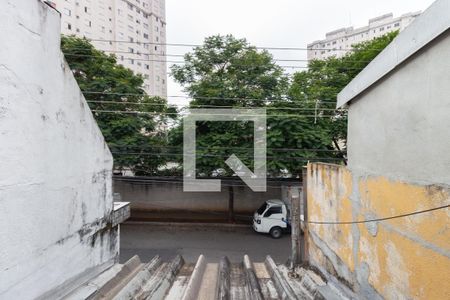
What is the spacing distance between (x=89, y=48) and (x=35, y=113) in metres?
11.2

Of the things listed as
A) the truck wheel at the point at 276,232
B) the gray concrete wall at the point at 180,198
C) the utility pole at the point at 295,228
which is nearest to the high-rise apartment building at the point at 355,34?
the gray concrete wall at the point at 180,198

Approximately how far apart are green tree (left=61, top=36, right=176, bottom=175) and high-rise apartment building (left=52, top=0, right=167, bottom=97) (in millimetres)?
15346

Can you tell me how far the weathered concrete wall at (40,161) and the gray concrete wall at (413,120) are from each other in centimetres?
231

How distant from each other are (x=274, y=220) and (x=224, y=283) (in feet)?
29.7

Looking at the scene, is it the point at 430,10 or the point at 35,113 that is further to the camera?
the point at 35,113

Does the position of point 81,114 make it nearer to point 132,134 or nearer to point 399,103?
point 399,103

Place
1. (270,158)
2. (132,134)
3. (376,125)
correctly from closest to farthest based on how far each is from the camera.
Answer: (376,125), (270,158), (132,134)

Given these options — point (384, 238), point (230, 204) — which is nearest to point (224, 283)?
point (384, 238)

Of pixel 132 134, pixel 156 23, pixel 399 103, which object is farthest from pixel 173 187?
pixel 156 23

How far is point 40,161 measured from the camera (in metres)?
1.76

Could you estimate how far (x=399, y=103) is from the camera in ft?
5.96

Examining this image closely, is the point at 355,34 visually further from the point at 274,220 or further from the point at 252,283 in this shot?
the point at 252,283

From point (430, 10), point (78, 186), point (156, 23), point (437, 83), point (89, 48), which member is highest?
point (156, 23)

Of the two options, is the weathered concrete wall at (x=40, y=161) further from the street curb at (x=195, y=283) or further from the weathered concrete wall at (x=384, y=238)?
the weathered concrete wall at (x=384, y=238)
